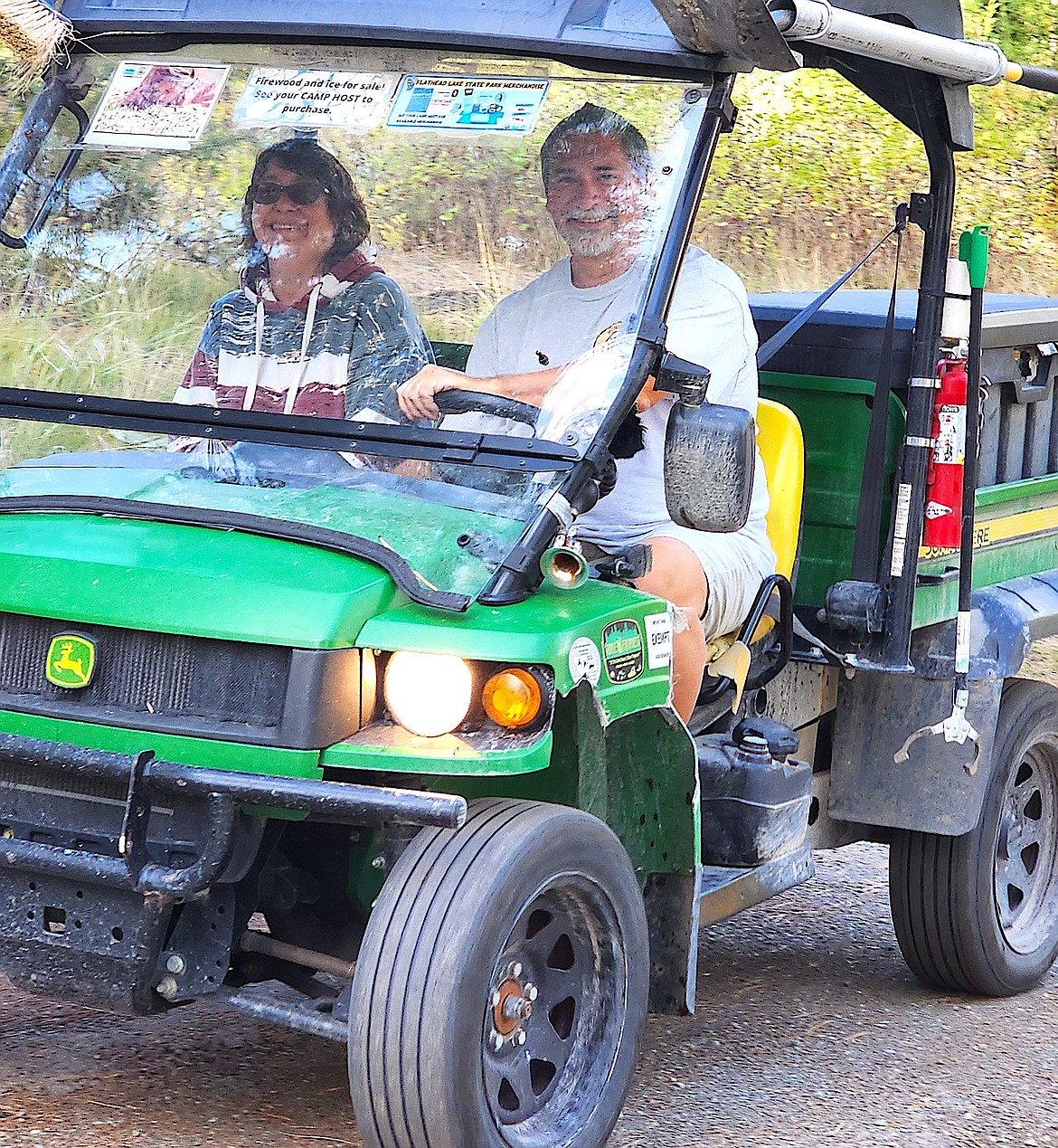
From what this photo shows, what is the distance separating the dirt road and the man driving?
0.95m

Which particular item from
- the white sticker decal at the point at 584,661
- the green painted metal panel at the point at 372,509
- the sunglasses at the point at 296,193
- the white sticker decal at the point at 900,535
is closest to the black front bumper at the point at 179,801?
the white sticker decal at the point at 584,661

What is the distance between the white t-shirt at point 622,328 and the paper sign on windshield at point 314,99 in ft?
1.79

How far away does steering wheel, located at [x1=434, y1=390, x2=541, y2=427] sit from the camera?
12.1ft

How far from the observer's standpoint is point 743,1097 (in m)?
4.23

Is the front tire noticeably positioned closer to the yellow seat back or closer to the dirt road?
the dirt road

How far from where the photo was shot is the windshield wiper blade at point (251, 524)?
3322 millimetres

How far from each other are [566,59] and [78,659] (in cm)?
160

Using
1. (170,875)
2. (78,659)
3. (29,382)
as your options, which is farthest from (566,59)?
(170,875)

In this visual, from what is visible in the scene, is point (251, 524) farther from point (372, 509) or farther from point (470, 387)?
point (470, 387)

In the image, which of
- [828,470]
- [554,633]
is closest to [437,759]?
[554,633]

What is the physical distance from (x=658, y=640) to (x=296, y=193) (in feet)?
4.25

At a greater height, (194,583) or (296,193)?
(296,193)

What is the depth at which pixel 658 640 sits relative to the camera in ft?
11.9

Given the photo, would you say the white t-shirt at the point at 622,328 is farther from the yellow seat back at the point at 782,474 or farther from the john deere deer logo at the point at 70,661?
the john deere deer logo at the point at 70,661
